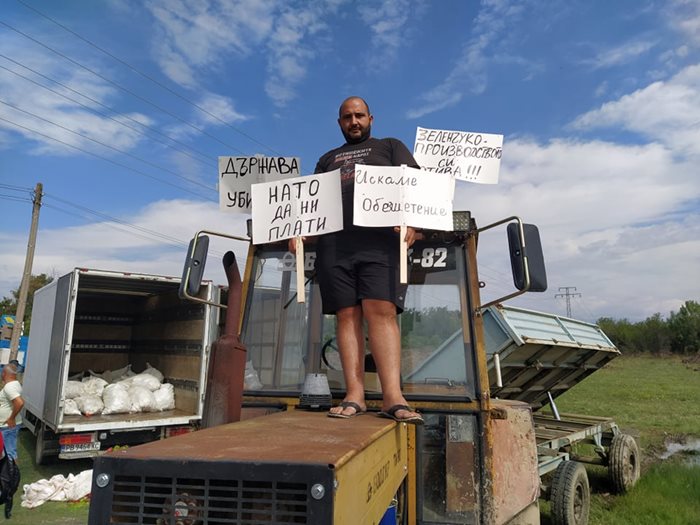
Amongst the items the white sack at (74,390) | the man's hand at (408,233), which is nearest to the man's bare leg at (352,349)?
the man's hand at (408,233)

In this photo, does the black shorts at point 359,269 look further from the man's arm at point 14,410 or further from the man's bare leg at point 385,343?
the man's arm at point 14,410

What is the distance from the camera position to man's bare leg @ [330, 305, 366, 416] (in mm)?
3084

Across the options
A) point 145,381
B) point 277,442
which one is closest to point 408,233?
point 277,442

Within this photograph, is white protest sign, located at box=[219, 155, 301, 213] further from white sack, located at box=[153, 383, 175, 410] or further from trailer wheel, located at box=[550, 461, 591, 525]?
white sack, located at box=[153, 383, 175, 410]

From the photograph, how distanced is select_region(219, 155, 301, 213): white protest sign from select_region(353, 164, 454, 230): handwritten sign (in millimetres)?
1215

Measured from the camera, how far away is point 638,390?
62.7 feet

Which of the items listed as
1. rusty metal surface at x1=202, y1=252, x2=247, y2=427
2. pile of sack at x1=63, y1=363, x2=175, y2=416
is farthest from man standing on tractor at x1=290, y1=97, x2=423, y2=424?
pile of sack at x1=63, y1=363, x2=175, y2=416

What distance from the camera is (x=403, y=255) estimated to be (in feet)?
9.86

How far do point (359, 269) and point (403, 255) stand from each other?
0.95 feet

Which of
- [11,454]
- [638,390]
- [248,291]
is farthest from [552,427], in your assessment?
[638,390]

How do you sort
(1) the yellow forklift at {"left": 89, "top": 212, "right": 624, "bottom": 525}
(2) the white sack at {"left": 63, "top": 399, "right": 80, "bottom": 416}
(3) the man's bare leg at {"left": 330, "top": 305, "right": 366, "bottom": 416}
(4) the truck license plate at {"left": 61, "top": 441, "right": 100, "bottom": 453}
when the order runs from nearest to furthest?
(1) the yellow forklift at {"left": 89, "top": 212, "right": 624, "bottom": 525}, (3) the man's bare leg at {"left": 330, "top": 305, "right": 366, "bottom": 416}, (4) the truck license plate at {"left": 61, "top": 441, "right": 100, "bottom": 453}, (2) the white sack at {"left": 63, "top": 399, "right": 80, "bottom": 416}

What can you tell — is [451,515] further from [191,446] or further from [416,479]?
[191,446]

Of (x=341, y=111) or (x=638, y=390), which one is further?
(x=638, y=390)

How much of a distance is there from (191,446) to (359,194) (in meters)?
1.66
